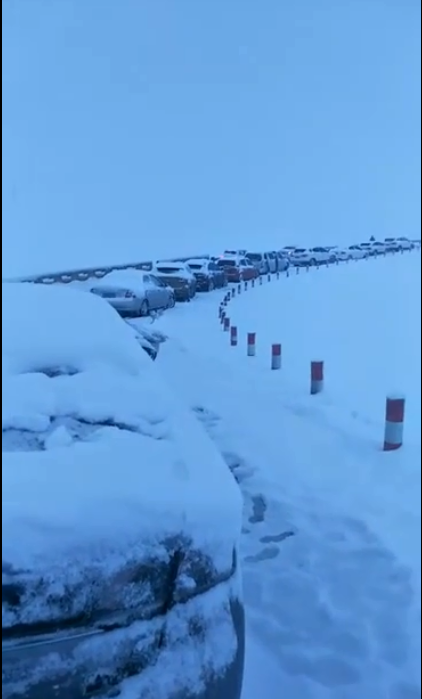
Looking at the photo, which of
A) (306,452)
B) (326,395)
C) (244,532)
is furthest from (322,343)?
(244,532)

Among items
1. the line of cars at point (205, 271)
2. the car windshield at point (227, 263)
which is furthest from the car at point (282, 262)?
the car windshield at point (227, 263)

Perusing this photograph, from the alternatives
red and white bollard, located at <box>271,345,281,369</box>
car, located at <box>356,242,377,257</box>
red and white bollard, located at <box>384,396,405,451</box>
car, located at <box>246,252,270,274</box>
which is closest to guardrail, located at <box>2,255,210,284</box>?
car, located at <box>246,252,270,274</box>

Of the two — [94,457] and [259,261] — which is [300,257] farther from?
[94,457]

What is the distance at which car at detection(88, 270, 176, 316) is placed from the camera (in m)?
3.55

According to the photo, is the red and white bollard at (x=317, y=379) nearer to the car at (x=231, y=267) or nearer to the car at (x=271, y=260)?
the car at (x=231, y=267)

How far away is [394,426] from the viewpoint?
4.58 metres

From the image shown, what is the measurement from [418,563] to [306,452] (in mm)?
1658

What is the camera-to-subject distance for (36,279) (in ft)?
8.16

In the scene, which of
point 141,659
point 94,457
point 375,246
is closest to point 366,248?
point 375,246

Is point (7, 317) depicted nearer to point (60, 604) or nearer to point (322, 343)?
point (60, 604)

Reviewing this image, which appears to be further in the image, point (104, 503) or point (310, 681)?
point (310, 681)

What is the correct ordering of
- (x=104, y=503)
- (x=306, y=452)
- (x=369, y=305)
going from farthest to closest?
(x=369, y=305) < (x=306, y=452) < (x=104, y=503)

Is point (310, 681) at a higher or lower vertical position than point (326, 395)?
lower

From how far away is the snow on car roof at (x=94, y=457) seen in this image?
1.46 meters
